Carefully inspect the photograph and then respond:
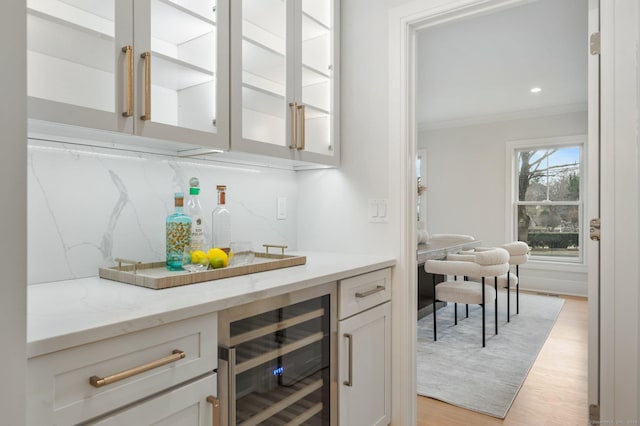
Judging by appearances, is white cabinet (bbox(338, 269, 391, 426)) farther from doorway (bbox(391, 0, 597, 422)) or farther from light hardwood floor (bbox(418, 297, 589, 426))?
light hardwood floor (bbox(418, 297, 589, 426))

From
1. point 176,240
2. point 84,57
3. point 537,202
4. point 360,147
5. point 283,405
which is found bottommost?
point 283,405

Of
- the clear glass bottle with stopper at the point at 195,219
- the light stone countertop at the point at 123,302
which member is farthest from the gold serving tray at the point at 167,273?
the clear glass bottle with stopper at the point at 195,219

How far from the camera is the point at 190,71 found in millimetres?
1429

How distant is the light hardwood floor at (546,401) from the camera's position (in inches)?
85.6

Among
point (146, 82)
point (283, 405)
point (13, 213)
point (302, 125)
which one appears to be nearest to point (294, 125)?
point (302, 125)

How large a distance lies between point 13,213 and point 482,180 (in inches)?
249

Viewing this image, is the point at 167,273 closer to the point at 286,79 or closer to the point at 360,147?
the point at 286,79

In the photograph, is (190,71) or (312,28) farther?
(312,28)

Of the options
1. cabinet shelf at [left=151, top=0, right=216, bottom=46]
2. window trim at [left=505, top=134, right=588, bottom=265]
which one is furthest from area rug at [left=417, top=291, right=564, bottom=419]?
cabinet shelf at [left=151, top=0, right=216, bottom=46]

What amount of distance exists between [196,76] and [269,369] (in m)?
1.08

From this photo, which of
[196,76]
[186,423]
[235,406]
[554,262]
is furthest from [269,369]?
[554,262]

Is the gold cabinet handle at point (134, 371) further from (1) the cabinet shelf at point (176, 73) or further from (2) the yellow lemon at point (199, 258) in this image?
(1) the cabinet shelf at point (176, 73)

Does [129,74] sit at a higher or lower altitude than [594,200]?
higher

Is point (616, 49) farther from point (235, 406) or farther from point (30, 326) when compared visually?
point (30, 326)
